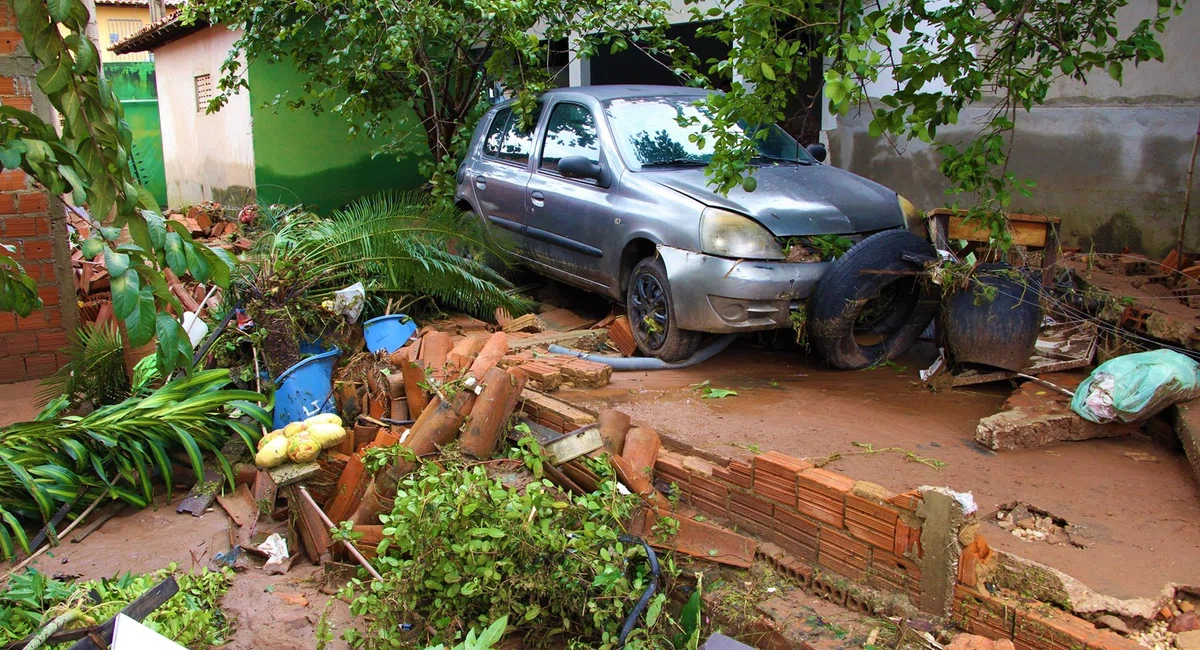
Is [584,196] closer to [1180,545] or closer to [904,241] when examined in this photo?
[904,241]

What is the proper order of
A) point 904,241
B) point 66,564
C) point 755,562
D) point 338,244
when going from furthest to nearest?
point 338,244, point 904,241, point 66,564, point 755,562

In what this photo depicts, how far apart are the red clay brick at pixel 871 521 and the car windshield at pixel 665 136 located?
3.34m

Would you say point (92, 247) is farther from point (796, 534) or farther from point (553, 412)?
point (553, 412)

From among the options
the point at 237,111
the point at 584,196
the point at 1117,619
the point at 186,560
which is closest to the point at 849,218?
the point at 584,196

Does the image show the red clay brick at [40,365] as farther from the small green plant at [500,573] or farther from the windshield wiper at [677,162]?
the windshield wiper at [677,162]

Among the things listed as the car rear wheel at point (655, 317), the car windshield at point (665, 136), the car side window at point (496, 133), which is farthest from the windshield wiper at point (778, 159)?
the car side window at point (496, 133)

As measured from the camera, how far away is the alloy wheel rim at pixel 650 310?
19.7 feet

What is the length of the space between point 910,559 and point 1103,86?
6.19 metres

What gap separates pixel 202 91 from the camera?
44.3 feet

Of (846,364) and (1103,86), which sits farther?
(1103,86)

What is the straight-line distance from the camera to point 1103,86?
7.77 m

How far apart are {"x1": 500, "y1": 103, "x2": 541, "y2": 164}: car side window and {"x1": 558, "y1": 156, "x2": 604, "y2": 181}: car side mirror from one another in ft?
3.51

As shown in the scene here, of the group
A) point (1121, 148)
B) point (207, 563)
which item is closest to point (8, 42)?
point (207, 563)

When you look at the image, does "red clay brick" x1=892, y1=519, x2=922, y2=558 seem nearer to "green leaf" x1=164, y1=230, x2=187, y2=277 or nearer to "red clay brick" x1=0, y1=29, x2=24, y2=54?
"green leaf" x1=164, y1=230, x2=187, y2=277
